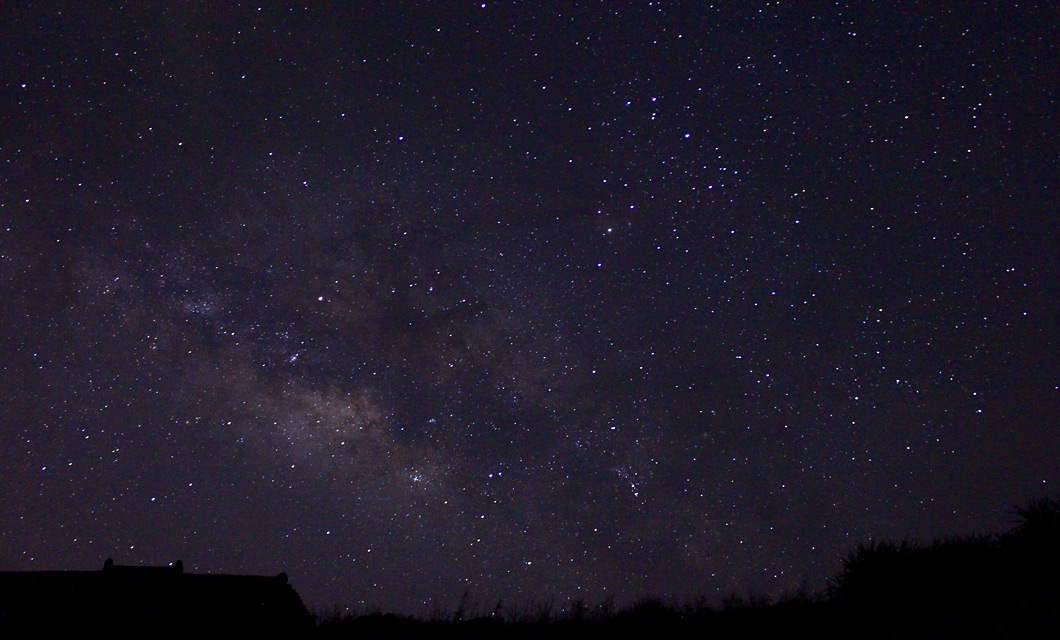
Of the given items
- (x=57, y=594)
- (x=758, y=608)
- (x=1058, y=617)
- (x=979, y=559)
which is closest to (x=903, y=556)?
(x=979, y=559)

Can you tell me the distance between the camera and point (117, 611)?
11.5 metres

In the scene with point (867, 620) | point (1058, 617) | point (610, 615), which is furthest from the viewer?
point (610, 615)

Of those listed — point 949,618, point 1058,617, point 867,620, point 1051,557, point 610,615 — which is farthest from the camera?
point 610,615

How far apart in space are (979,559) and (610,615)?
675 centimetres

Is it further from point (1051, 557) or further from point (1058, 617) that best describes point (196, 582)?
point (1051, 557)

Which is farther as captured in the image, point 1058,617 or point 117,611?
point 117,611

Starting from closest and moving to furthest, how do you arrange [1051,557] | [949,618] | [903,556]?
[949,618] → [1051,557] → [903,556]

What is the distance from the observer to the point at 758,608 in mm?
12859

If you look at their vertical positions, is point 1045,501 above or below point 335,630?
above

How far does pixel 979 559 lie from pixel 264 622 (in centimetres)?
1190

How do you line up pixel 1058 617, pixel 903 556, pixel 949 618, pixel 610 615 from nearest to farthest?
1. pixel 1058 617
2. pixel 949 618
3. pixel 903 556
4. pixel 610 615

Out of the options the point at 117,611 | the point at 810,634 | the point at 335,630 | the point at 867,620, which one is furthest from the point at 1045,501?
the point at 117,611

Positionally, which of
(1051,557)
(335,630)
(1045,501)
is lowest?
(335,630)

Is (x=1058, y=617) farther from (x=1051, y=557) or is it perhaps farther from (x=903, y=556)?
(x=903, y=556)
